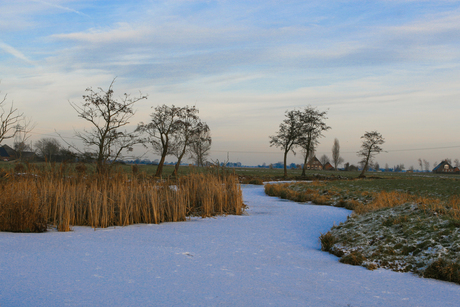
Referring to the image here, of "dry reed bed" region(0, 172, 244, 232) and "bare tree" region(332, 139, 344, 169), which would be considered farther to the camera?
"bare tree" region(332, 139, 344, 169)

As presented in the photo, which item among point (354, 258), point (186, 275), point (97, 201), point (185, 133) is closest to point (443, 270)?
point (354, 258)

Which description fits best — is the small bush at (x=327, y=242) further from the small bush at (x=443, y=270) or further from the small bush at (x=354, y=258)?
the small bush at (x=443, y=270)

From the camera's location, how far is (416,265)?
4.45m

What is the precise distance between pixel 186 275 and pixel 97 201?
368 cm

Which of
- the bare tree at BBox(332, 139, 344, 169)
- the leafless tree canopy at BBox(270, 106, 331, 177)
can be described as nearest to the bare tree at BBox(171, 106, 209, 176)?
the leafless tree canopy at BBox(270, 106, 331, 177)

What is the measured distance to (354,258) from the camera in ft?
15.8

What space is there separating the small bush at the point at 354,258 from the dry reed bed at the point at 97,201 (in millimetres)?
4168

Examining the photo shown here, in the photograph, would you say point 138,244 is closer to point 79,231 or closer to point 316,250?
point 79,231

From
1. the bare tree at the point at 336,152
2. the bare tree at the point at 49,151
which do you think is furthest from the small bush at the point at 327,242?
the bare tree at the point at 336,152

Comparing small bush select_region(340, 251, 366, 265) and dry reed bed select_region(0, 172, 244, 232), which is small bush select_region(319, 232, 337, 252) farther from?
dry reed bed select_region(0, 172, 244, 232)

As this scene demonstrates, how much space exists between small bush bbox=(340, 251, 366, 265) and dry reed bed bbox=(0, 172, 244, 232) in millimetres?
4168

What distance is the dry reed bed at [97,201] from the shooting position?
575cm

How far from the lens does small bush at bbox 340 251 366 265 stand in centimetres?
479

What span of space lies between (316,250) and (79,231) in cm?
441
